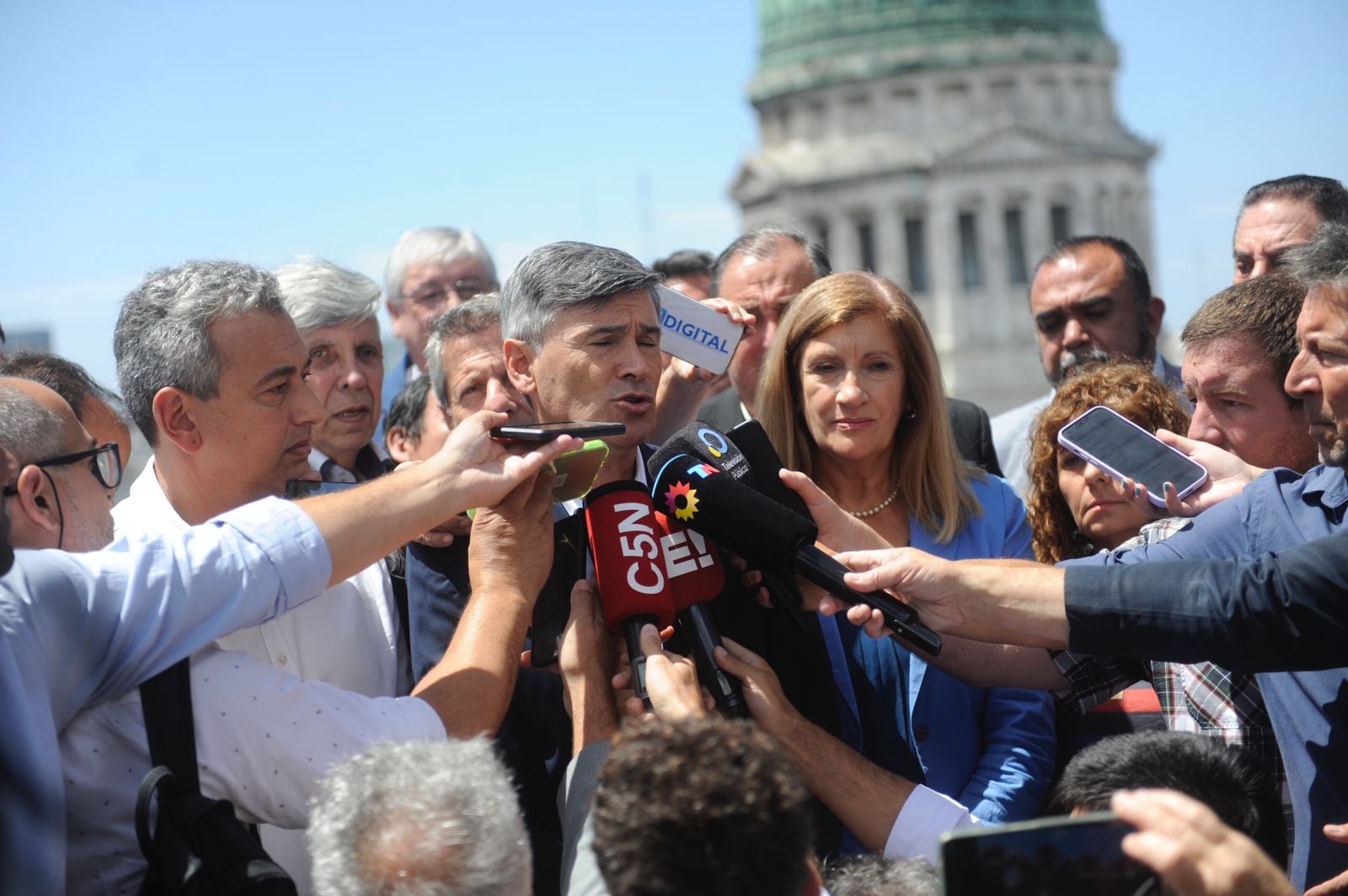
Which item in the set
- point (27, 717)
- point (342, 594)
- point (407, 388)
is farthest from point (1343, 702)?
point (407, 388)

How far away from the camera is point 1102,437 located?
444 centimetres

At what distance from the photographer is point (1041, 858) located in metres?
2.53

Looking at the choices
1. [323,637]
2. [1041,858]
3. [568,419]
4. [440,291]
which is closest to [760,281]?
[440,291]

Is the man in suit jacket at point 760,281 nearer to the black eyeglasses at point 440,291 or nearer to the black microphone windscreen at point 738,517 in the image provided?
the black eyeglasses at point 440,291

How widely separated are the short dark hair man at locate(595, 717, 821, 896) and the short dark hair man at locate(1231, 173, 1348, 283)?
171 inches

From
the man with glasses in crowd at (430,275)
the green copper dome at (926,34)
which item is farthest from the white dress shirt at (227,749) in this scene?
the green copper dome at (926,34)

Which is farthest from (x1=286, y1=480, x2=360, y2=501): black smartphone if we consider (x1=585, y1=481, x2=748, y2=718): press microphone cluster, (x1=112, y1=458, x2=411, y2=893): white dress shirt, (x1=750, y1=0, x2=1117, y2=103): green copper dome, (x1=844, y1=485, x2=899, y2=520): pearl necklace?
(x1=750, y1=0, x2=1117, y2=103): green copper dome

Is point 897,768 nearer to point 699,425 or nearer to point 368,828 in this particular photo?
point 699,425

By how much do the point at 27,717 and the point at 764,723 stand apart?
1.58 meters

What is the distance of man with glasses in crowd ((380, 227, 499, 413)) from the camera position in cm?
775

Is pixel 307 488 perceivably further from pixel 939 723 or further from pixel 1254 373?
pixel 1254 373

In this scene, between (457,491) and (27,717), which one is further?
(457,491)

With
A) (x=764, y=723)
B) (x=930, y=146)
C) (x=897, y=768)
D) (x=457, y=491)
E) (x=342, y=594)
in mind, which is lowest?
(x=897, y=768)

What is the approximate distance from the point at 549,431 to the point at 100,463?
1.06m
